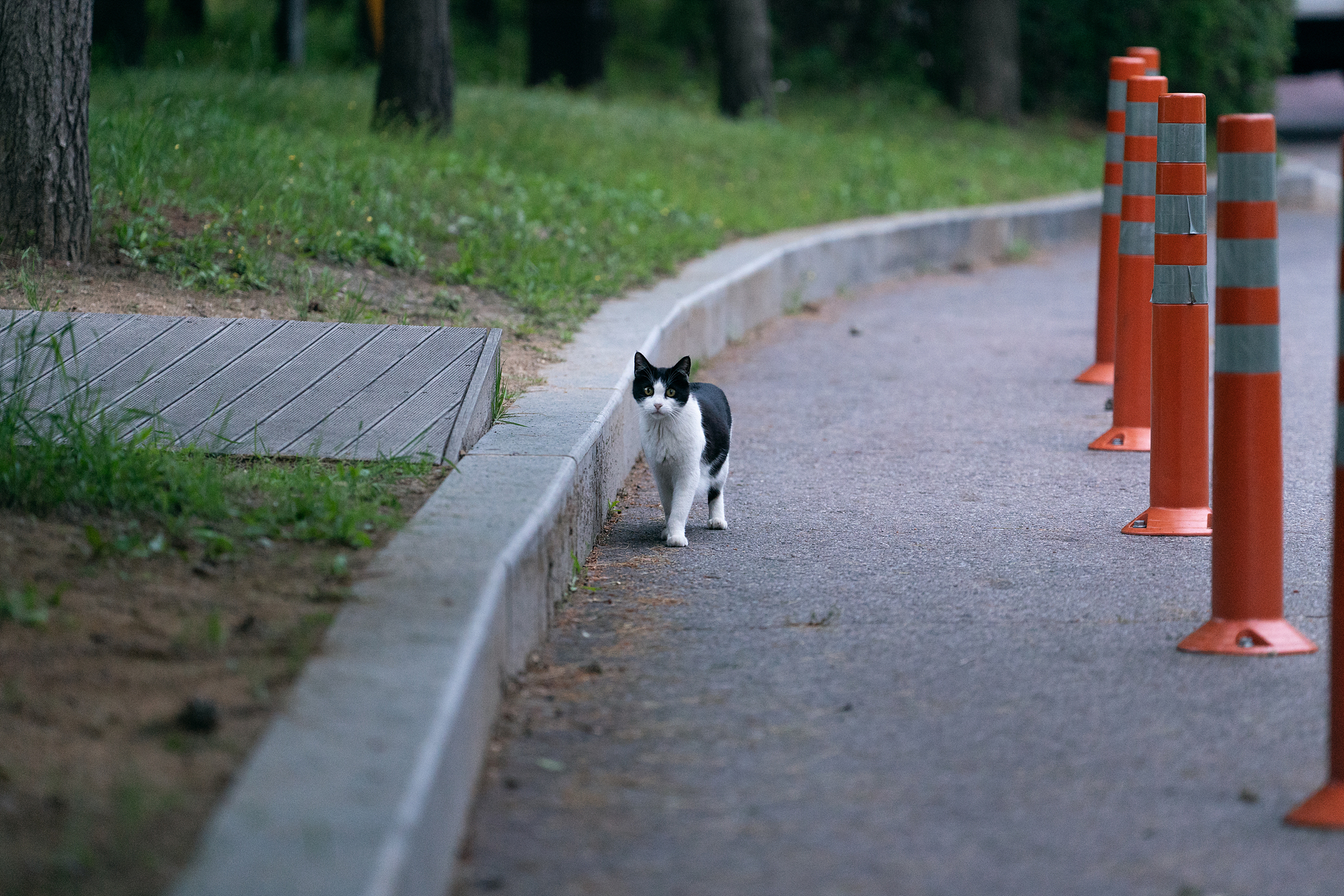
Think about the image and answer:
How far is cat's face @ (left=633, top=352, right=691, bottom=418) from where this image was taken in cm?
497

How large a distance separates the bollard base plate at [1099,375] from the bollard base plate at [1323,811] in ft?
17.0

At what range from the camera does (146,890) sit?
7.09 feet

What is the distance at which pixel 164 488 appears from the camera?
13.0 ft

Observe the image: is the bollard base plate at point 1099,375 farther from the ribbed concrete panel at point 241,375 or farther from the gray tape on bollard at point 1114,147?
the ribbed concrete panel at point 241,375

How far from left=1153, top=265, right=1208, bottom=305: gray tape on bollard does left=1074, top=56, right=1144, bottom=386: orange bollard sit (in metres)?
1.95

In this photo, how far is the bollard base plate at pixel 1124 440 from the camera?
6250 mm

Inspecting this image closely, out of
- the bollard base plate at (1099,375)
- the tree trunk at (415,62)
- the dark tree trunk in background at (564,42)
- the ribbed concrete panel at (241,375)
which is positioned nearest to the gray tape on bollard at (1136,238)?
the bollard base plate at (1099,375)

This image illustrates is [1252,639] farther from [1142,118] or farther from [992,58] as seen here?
[992,58]

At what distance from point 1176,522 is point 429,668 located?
9.74ft

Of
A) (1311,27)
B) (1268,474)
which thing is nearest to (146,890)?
(1268,474)

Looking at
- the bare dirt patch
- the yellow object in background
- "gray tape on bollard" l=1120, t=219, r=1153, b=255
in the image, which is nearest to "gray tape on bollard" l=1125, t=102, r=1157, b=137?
"gray tape on bollard" l=1120, t=219, r=1153, b=255

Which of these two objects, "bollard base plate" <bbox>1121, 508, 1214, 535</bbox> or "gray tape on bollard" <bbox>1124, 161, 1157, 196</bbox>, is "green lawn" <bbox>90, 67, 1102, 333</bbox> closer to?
"gray tape on bollard" <bbox>1124, 161, 1157, 196</bbox>

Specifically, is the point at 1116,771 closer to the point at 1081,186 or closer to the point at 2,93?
the point at 2,93

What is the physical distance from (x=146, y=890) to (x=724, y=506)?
11.3 ft
